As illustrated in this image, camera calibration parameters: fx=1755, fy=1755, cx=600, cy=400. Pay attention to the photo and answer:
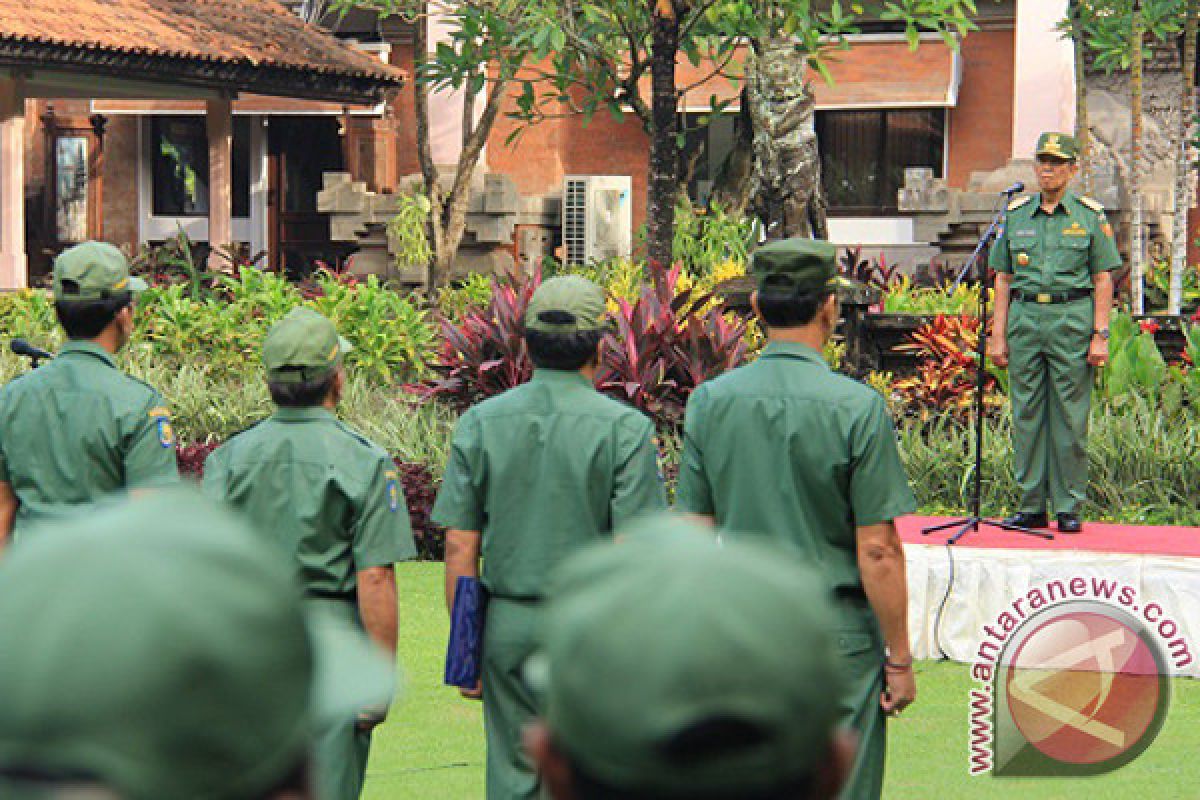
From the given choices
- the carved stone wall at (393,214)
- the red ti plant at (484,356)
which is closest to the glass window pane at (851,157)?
the carved stone wall at (393,214)

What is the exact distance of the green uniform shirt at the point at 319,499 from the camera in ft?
13.7

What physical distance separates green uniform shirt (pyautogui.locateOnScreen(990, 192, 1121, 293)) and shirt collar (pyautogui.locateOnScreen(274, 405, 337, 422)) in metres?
4.59

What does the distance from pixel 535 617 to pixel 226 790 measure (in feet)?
10.2

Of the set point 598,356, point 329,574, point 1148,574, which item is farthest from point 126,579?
point 1148,574

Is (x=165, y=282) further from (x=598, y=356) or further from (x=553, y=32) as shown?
(x=598, y=356)

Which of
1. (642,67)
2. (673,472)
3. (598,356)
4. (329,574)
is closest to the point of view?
(329,574)

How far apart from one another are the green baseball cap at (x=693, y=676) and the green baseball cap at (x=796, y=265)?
2880 millimetres

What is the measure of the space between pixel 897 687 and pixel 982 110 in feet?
65.6

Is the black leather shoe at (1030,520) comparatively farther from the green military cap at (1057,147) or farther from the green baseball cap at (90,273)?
the green baseball cap at (90,273)

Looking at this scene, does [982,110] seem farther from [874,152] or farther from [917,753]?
[917,753]

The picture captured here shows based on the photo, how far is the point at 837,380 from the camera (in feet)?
14.0

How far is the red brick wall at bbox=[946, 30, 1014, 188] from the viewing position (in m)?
23.2

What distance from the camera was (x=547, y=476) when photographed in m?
4.45

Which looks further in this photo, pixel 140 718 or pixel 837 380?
pixel 837 380
